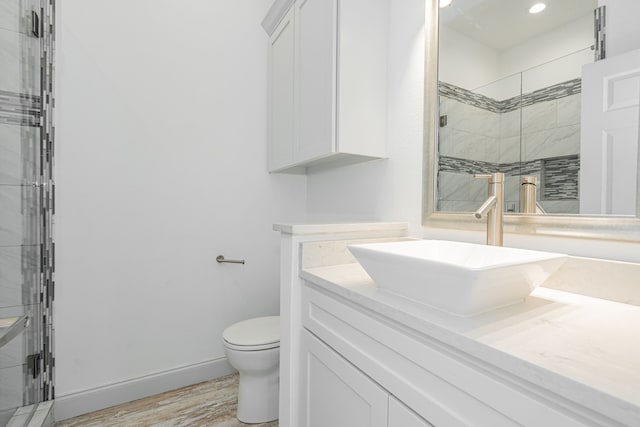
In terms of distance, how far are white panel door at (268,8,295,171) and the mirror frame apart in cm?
77

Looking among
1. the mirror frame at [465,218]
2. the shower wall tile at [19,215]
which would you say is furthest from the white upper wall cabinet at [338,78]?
the shower wall tile at [19,215]

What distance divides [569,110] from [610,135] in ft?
0.43

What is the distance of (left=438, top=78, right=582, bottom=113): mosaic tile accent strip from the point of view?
3.02ft

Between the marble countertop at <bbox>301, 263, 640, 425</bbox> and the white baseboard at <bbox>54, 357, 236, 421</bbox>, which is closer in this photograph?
the marble countertop at <bbox>301, 263, 640, 425</bbox>

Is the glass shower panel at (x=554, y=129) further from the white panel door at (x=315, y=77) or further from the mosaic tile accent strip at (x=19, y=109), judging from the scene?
the mosaic tile accent strip at (x=19, y=109)

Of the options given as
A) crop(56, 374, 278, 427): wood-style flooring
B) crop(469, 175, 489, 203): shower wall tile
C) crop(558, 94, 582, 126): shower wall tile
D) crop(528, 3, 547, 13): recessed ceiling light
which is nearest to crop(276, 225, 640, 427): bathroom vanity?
crop(469, 175, 489, 203): shower wall tile

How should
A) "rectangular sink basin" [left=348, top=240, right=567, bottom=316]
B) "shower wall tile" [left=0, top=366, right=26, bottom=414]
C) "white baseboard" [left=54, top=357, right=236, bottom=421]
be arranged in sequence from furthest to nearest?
1. "white baseboard" [left=54, top=357, right=236, bottom=421]
2. "shower wall tile" [left=0, top=366, right=26, bottom=414]
3. "rectangular sink basin" [left=348, top=240, right=567, bottom=316]

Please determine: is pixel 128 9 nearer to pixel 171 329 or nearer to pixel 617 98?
pixel 171 329

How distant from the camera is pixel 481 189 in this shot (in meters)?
1.18

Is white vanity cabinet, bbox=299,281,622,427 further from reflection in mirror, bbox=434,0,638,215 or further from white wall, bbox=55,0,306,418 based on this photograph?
white wall, bbox=55,0,306,418

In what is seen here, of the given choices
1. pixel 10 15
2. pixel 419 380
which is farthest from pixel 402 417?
pixel 10 15

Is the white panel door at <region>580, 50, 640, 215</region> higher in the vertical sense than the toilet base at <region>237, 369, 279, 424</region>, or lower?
higher

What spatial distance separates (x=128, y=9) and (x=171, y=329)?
185 cm

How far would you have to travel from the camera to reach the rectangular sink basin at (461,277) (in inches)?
23.6
